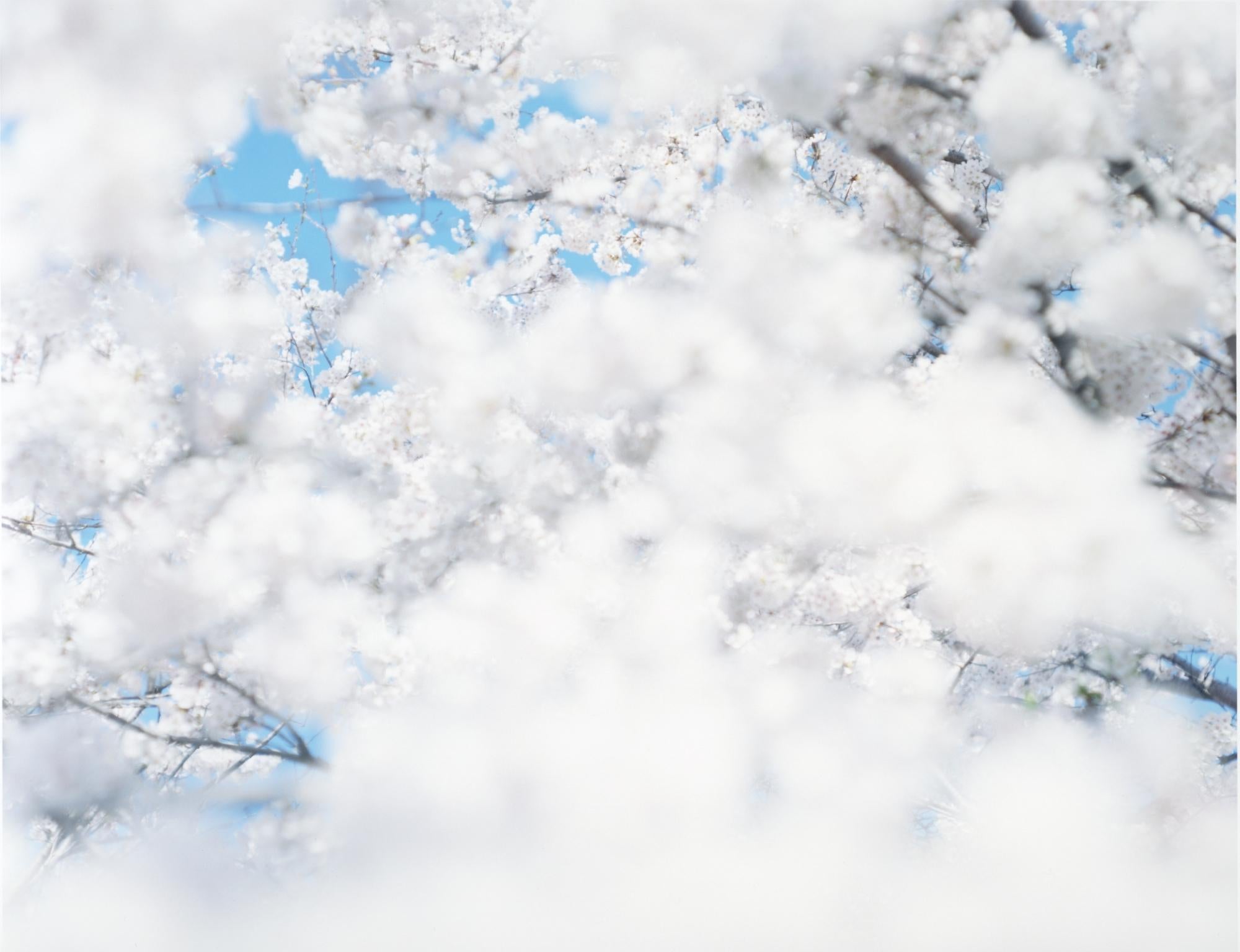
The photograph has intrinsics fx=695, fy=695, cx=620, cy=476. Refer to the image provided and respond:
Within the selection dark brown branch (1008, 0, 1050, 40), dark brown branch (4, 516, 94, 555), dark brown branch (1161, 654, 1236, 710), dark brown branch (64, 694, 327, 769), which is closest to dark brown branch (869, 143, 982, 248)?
dark brown branch (1008, 0, 1050, 40)

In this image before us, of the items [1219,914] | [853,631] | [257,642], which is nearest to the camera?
[1219,914]

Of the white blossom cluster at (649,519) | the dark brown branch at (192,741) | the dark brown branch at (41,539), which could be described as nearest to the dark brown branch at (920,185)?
the white blossom cluster at (649,519)

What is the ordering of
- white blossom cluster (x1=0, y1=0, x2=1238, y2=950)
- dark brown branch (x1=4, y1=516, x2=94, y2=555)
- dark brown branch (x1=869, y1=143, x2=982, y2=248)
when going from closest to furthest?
white blossom cluster (x1=0, y1=0, x2=1238, y2=950)
dark brown branch (x1=869, y1=143, x2=982, y2=248)
dark brown branch (x1=4, y1=516, x2=94, y2=555)

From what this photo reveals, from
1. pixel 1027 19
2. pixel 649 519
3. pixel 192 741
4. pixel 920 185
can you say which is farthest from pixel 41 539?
pixel 1027 19

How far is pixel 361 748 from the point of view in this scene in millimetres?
1229

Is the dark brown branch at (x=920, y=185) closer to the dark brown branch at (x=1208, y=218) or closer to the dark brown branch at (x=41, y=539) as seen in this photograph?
the dark brown branch at (x=1208, y=218)

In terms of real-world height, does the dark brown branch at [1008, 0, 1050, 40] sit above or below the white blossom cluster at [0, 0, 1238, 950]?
above

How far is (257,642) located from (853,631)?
4.39 feet

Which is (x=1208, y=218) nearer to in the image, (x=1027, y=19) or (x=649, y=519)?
(x=1027, y=19)

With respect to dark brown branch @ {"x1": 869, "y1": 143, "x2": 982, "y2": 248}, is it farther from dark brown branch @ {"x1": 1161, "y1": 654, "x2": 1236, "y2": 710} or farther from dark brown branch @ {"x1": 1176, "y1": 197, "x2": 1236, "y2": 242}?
dark brown branch @ {"x1": 1161, "y1": 654, "x2": 1236, "y2": 710}

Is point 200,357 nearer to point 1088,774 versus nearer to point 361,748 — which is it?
point 361,748

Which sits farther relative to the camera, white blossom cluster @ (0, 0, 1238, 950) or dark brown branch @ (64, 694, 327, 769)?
dark brown branch @ (64, 694, 327, 769)

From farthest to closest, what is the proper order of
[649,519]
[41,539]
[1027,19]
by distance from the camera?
[41,539]
[649,519]
[1027,19]

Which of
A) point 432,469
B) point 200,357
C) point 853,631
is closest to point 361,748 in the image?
point 432,469
